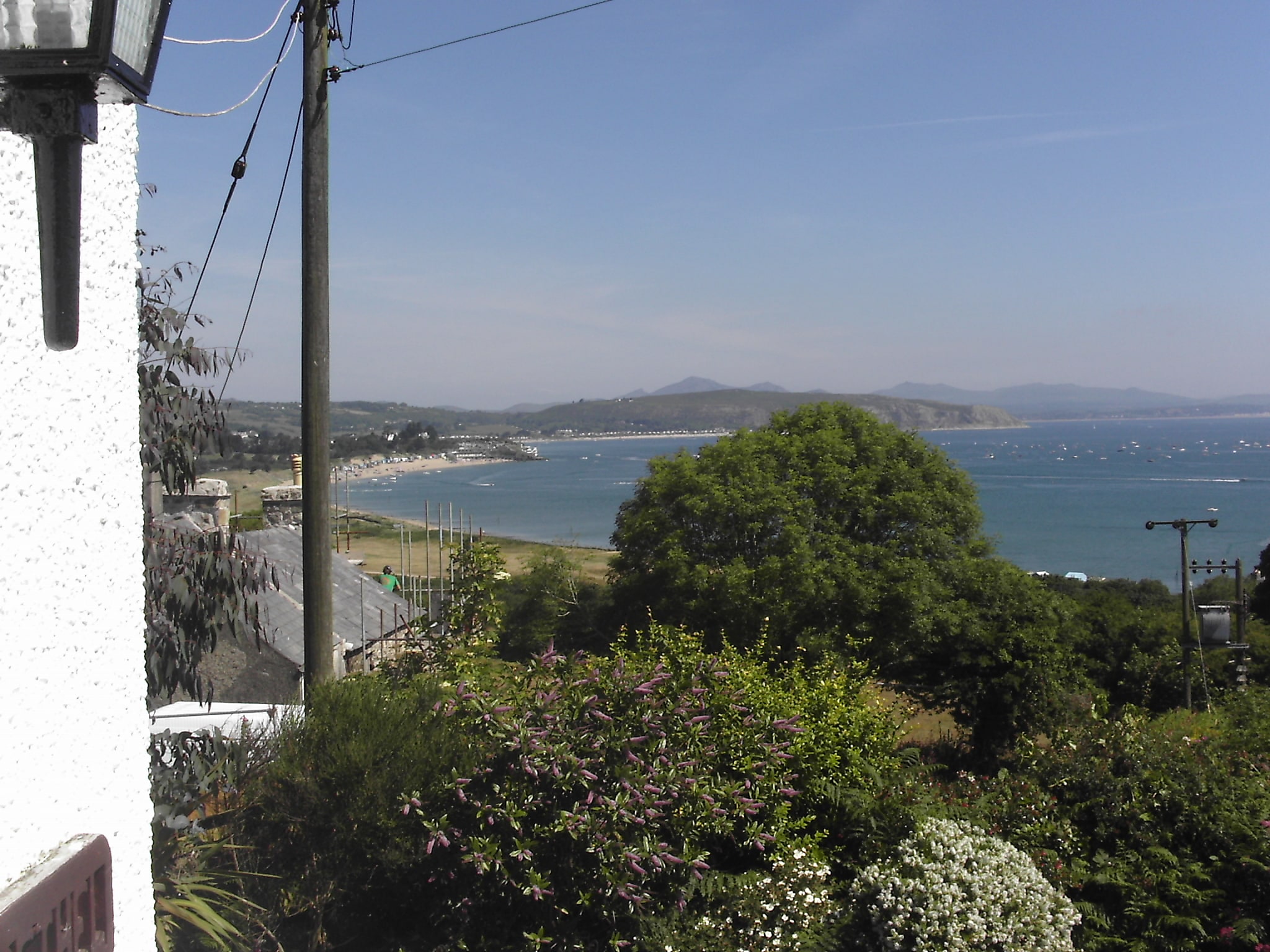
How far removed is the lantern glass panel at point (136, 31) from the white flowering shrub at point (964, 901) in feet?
17.5

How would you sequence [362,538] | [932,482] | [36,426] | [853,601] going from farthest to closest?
[362,538] < [932,482] < [853,601] < [36,426]

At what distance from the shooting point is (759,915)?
5633 millimetres

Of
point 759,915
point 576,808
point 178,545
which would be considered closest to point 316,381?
point 178,545

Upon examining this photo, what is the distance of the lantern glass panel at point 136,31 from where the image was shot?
1497mm

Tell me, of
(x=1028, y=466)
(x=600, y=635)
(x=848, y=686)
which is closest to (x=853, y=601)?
(x=600, y=635)

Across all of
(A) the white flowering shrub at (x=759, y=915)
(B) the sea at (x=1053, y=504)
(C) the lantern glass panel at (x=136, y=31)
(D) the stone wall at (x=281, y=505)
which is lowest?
(B) the sea at (x=1053, y=504)

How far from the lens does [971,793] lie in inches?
263

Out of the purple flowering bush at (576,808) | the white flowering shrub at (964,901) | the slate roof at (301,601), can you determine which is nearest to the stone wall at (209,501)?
the slate roof at (301,601)

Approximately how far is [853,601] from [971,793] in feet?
40.2

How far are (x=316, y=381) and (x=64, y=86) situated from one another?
4.71m

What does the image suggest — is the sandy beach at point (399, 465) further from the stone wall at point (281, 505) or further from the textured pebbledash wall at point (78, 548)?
the textured pebbledash wall at point (78, 548)

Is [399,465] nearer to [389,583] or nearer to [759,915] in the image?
[389,583]

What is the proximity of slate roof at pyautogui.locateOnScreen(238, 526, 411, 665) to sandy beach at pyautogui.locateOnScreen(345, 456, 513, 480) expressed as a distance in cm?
13120

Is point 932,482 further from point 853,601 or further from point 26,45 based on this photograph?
point 26,45
